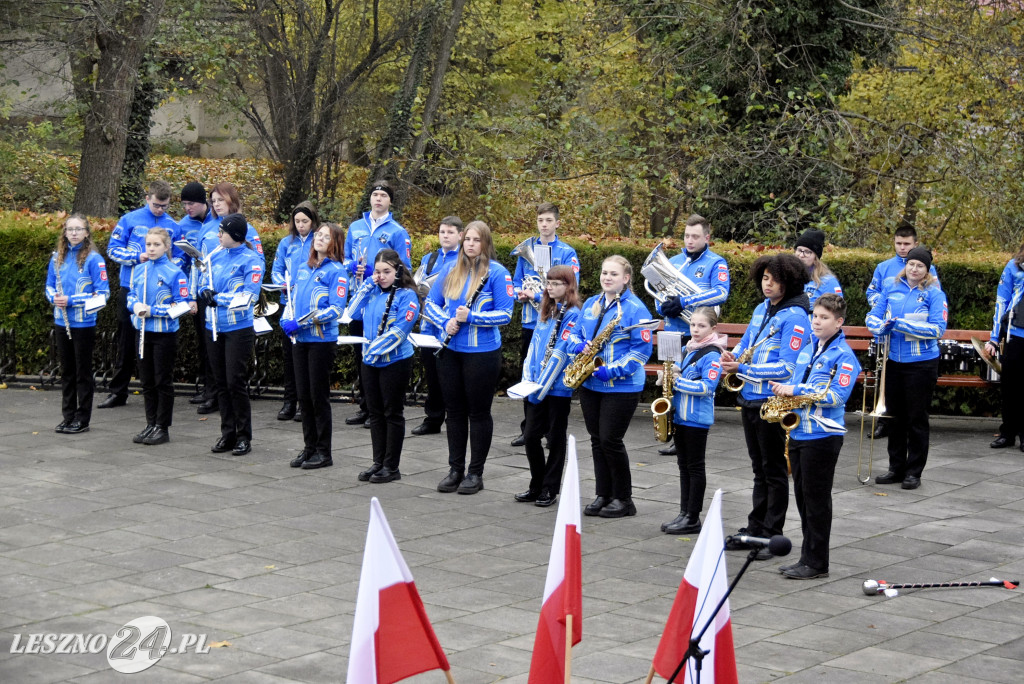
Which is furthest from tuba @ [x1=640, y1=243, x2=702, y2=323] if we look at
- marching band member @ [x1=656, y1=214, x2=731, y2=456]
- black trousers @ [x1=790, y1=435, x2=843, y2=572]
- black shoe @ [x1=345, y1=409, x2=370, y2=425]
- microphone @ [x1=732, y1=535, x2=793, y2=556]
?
microphone @ [x1=732, y1=535, x2=793, y2=556]

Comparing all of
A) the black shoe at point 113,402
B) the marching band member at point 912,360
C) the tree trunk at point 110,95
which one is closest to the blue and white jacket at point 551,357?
the marching band member at point 912,360

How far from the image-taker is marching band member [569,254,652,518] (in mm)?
8328

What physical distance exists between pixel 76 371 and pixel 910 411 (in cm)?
714

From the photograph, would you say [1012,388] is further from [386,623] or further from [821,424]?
[386,623]

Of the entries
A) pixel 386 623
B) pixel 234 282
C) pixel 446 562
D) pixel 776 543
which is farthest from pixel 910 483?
pixel 386 623

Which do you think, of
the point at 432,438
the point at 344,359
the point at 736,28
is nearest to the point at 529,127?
the point at 736,28

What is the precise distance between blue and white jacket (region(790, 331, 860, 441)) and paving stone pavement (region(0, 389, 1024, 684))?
0.92 meters

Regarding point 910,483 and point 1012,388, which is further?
point 1012,388

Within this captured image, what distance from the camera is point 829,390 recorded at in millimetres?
7172

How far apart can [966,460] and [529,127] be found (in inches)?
334

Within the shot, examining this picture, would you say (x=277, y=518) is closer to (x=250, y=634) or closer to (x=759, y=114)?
(x=250, y=634)

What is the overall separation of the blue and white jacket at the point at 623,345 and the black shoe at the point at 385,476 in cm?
194

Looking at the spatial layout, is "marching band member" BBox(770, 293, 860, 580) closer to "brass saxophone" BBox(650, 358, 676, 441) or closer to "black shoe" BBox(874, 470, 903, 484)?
"brass saxophone" BBox(650, 358, 676, 441)

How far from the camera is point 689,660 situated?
4668 mm
